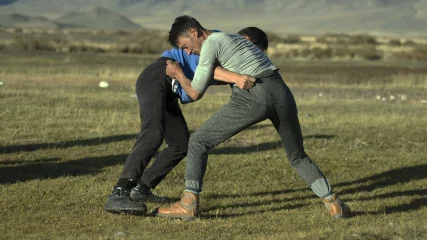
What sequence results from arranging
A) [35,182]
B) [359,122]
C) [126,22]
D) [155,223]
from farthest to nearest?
[126,22] → [359,122] → [35,182] → [155,223]

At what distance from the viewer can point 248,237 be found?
311 inches

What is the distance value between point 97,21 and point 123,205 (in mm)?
164330

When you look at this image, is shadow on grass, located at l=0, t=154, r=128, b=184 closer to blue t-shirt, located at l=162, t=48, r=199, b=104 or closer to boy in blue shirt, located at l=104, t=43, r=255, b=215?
boy in blue shirt, located at l=104, t=43, r=255, b=215

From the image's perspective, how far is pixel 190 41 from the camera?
27.6 ft

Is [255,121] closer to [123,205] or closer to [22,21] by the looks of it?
[123,205]

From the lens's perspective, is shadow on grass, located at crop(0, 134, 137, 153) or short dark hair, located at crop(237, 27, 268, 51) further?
shadow on grass, located at crop(0, 134, 137, 153)

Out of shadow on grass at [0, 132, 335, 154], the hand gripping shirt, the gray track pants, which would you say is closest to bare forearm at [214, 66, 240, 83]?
the hand gripping shirt

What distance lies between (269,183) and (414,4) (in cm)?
18554

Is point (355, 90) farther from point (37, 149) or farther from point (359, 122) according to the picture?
point (37, 149)

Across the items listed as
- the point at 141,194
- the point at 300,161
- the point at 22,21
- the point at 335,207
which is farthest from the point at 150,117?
the point at 22,21

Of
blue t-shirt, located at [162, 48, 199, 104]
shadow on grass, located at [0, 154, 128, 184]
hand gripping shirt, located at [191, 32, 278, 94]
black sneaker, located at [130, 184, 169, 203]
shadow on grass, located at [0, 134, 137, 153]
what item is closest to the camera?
hand gripping shirt, located at [191, 32, 278, 94]

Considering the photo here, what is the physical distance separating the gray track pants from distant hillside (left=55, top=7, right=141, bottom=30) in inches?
6000

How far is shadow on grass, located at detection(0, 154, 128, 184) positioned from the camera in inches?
463

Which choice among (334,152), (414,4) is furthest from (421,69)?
(414,4)
